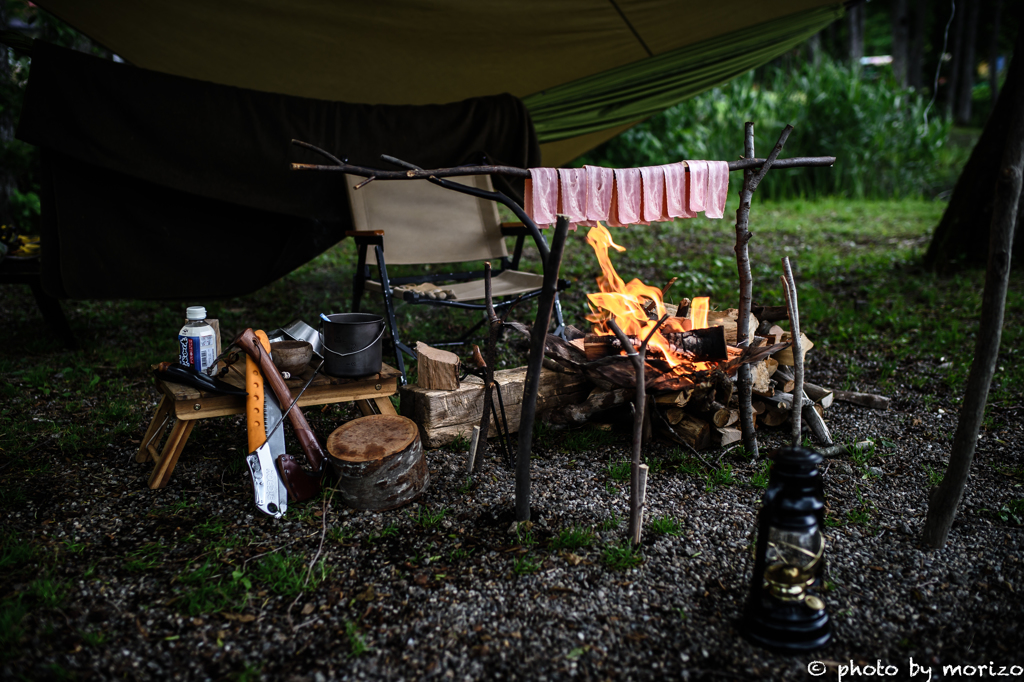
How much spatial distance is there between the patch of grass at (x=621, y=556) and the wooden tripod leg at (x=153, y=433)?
1.45 meters

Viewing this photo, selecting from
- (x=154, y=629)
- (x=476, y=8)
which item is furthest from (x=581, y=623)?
(x=476, y=8)

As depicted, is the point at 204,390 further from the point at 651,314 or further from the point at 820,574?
the point at 820,574

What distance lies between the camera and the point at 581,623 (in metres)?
1.42

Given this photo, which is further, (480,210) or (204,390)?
(480,210)

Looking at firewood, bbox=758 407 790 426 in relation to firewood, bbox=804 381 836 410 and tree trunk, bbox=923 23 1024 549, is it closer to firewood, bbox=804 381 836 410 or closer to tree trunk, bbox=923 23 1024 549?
firewood, bbox=804 381 836 410

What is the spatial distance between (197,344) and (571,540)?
1294 millimetres

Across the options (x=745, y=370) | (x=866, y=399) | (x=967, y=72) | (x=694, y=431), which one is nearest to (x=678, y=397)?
(x=694, y=431)

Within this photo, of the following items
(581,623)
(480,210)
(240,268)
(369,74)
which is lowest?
(581,623)

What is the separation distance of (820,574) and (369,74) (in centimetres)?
379

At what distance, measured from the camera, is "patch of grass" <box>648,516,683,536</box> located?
175cm

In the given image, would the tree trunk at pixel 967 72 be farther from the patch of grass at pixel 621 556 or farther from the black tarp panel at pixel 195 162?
the patch of grass at pixel 621 556

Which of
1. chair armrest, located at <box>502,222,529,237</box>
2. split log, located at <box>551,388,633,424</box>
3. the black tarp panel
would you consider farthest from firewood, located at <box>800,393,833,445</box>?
the black tarp panel

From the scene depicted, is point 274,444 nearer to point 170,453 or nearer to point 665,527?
point 170,453

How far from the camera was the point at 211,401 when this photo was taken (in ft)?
6.38
